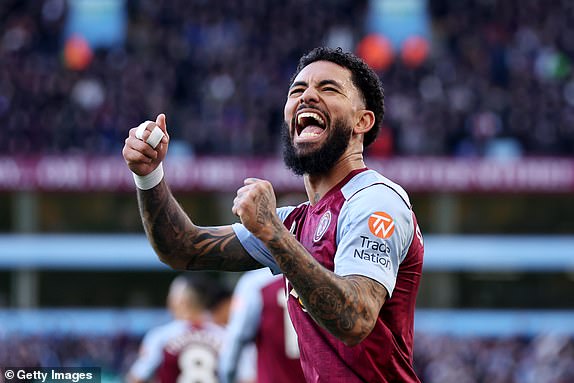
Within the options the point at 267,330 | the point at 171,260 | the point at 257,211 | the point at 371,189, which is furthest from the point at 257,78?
the point at 257,211

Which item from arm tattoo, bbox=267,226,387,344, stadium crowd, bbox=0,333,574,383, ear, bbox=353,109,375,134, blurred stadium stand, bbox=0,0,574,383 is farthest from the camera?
blurred stadium stand, bbox=0,0,574,383

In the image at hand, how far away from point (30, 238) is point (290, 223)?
2073 centimetres

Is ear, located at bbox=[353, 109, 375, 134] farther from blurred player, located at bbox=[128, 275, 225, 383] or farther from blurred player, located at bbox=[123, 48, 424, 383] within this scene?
blurred player, located at bbox=[128, 275, 225, 383]

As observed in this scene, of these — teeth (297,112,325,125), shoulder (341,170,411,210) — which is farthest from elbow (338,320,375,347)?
teeth (297,112,325,125)

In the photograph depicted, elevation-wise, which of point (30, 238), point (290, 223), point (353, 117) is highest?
point (353, 117)

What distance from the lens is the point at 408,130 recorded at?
23.7 metres

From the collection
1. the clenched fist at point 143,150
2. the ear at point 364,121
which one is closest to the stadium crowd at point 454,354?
the clenched fist at point 143,150

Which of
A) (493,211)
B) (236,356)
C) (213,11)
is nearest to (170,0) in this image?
(213,11)

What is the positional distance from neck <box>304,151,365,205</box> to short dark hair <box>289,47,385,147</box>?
7.1 inches

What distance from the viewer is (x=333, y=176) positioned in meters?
3.96

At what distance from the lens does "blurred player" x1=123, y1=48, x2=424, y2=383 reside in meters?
3.41

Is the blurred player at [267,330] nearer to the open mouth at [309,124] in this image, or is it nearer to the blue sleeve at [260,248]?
the blue sleeve at [260,248]

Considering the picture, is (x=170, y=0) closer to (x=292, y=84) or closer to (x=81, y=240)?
(x=81, y=240)

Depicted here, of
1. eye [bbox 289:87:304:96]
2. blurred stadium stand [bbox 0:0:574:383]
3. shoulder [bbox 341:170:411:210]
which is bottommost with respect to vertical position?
blurred stadium stand [bbox 0:0:574:383]
